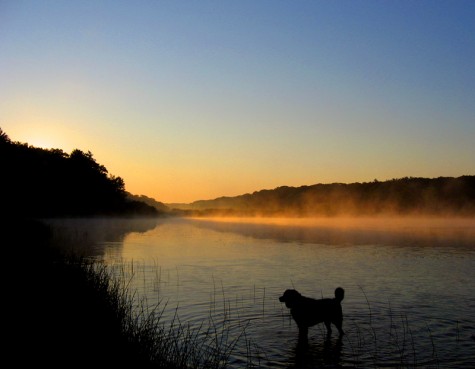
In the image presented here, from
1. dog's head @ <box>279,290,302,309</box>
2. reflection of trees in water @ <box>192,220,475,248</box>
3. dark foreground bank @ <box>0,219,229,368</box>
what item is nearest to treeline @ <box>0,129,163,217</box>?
reflection of trees in water @ <box>192,220,475,248</box>

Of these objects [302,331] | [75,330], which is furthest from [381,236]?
[75,330]

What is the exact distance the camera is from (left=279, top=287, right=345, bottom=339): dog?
13.6 meters

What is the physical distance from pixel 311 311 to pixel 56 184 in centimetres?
10275

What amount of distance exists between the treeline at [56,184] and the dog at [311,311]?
5896cm

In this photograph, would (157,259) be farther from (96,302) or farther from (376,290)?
(96,302)

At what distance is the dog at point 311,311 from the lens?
13.6m

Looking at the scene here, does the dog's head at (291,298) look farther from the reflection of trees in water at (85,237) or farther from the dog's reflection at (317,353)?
the reflection of trees in water at (85,237)

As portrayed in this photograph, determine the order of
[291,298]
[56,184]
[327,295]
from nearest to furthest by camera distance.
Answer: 1. [291,298]
2. [327,295]
3. [56,184]

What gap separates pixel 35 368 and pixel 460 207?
15832 cm

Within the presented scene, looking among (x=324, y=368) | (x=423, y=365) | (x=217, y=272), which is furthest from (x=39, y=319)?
(x=217, y=272)

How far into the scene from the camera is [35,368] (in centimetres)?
870

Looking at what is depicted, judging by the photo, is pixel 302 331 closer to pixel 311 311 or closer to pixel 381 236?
pixel 311 311

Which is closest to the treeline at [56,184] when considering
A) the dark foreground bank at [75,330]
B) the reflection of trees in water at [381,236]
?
the reflection of trees in water at [381,236]

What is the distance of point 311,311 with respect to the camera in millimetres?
13648
